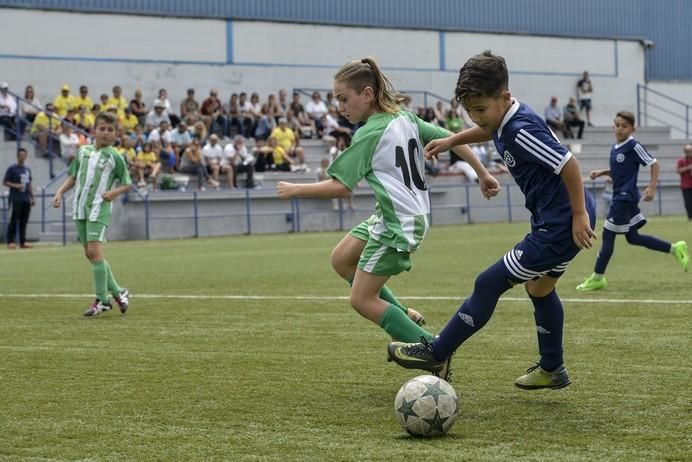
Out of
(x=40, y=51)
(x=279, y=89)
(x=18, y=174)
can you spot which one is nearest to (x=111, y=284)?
(x=18, y=174)

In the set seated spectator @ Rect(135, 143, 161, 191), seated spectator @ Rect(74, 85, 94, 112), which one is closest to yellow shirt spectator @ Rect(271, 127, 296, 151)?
seated spectator @ Rect(135, 143, 161, 191)

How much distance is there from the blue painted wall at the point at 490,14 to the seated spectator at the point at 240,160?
6213 millimetres

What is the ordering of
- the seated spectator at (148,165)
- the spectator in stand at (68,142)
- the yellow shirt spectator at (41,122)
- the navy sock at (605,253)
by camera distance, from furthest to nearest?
the seated spectator at (148,165) → the yellow shirt spectator at (41,122) → the spectator in stand at (68,142) → the navy sock at (605,253)

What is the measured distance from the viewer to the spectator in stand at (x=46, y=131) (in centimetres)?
2867

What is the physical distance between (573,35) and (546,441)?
40.6 m

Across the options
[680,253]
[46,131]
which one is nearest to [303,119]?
[46,131]

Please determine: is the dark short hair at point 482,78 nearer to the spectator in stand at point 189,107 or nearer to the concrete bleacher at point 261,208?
the concrete bleacher at point 261,208

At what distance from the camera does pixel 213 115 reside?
107ft

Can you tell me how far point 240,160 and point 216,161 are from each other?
77cm

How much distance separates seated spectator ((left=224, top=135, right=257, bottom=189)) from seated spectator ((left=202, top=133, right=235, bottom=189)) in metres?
0.16

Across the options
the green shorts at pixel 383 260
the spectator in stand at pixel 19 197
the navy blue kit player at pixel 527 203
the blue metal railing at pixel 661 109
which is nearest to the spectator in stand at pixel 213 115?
the spectator in stand at pixel 19 197

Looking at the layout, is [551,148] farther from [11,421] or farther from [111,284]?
[111,284]

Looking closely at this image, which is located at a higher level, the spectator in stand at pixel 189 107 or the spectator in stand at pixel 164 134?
the spectator in stand at pixel 189 107

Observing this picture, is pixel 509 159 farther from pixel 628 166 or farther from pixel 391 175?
pixel 628 166
